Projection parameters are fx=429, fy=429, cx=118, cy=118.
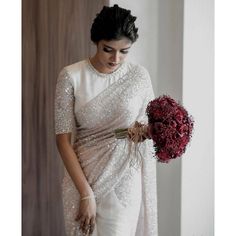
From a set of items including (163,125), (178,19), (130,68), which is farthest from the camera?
(178,19)

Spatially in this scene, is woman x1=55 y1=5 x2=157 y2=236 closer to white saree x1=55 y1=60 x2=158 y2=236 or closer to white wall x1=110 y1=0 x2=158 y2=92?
Result: white saree x1=55 y1=60 x2=158 y2=236

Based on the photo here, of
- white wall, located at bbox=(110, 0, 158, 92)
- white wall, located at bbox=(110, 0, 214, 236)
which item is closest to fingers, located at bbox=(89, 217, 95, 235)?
white wall, located at bbox=(110, 0, 214, 236)

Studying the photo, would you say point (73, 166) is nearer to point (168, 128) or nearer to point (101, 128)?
point (101, 128)

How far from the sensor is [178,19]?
2355 mm

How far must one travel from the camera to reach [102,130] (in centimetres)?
164
